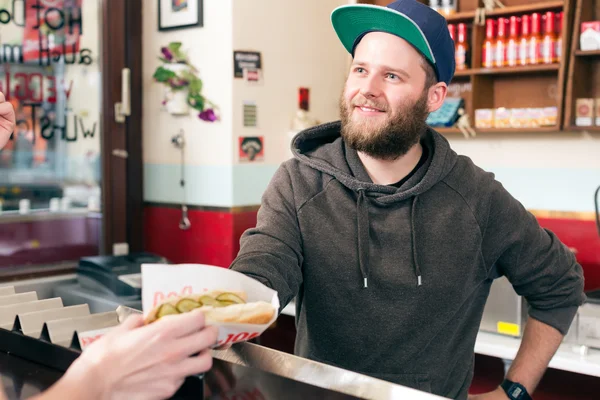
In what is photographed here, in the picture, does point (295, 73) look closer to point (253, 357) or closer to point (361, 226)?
point (361, 226)

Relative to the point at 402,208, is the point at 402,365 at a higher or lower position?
lower

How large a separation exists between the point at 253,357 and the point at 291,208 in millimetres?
457

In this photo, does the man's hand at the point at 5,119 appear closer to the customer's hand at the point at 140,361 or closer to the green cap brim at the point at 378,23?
the customer's hand at the point at 140,361

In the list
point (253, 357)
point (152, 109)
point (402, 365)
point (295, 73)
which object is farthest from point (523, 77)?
point (253, 357)

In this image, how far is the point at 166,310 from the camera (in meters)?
0.95

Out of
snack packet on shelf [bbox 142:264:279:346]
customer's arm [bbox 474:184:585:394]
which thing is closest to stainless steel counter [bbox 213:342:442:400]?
snack packet on shelf [bbox 142:264:279:346]

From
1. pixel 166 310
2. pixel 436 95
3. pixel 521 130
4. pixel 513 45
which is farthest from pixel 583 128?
pixel 166 310

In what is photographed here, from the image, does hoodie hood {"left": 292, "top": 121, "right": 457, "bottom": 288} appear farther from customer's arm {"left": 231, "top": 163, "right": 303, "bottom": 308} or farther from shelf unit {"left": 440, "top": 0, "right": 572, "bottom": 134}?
shelf unit {"left": 440, "top": 0, "right": 572, "bottom": 134}

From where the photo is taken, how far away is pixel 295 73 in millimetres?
4008

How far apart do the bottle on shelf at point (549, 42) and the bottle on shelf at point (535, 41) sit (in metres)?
0.02

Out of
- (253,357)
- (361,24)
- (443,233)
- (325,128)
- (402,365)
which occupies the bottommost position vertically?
(402,365)

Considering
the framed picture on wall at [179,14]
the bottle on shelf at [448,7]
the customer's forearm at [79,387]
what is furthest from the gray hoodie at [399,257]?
the framed picture on wall at [179,14]

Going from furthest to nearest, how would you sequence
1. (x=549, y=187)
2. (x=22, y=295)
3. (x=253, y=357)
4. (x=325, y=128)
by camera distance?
(x=549, y=187) → (x=325, y=128) → (x=22, y=295) → (x=253, y=357)

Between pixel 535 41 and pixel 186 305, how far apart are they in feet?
9.21
